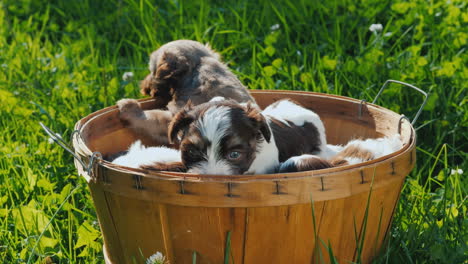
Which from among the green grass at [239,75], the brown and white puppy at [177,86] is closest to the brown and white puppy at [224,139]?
the green grass at [239,75]

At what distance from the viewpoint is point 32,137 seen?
464 cm

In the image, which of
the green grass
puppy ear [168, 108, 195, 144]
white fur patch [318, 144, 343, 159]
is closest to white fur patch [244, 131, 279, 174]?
puppy ear [168, 108, 195, 144]

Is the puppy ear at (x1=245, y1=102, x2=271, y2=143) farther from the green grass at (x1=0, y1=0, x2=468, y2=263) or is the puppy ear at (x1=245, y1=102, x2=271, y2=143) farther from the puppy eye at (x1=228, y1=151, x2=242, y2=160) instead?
the green grass at (x1=0, y1=0, x2=468, y2=263)

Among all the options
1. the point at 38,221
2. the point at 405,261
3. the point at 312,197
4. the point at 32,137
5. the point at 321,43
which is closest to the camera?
the point at 312,197

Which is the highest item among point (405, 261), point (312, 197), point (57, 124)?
point (312, 197)

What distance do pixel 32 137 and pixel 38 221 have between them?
4.12 feet

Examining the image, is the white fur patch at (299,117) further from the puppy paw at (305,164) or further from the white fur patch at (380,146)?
the puppy paw at (305,164)

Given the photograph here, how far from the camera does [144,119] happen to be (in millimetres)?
4090

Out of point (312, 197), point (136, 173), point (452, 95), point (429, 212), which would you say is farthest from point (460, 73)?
point (136, 173)

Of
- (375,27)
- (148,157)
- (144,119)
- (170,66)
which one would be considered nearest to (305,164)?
(148,157)

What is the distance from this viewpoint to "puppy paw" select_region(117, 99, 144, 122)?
4.05m

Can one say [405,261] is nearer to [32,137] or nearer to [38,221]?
[38,221]

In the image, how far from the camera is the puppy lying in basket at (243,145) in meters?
2.80

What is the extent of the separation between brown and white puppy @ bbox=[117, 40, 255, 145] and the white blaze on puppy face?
4.10 ft
